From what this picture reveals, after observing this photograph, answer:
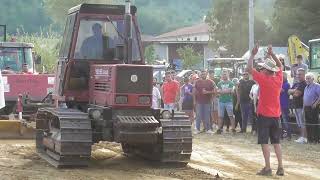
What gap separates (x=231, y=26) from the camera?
54875 mm

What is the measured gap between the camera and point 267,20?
1928 inches

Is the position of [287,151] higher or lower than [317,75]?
lower

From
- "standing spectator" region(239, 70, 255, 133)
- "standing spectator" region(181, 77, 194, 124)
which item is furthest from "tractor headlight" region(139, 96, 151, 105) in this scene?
"standing spectator" region(181, 77, 194, 124)

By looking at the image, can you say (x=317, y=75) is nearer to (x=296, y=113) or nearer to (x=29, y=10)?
(x=296, y=113)

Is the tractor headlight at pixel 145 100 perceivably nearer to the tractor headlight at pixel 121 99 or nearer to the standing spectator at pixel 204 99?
the tractor headlight at pixel 121 99

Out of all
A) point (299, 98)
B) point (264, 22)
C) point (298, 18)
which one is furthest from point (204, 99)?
point (264, 22)

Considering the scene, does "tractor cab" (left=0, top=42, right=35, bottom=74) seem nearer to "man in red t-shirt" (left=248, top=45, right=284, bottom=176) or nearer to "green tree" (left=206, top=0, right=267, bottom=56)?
"man in red t-shirt" (left=248, top=45, right=284, bottom=176)

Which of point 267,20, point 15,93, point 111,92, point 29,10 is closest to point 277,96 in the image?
point 111,92

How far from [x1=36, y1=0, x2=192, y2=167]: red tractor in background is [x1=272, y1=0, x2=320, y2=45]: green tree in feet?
92.9

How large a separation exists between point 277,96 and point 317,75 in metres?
9.07

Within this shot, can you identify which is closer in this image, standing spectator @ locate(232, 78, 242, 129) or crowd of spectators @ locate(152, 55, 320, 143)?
crowd of spectators @ locate(152, 55, 320, 143)

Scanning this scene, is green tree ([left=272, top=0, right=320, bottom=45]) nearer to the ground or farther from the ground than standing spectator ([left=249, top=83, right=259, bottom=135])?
farther from the ground

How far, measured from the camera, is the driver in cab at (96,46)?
11.6m

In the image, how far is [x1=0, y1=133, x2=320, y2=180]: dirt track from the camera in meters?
10.0
